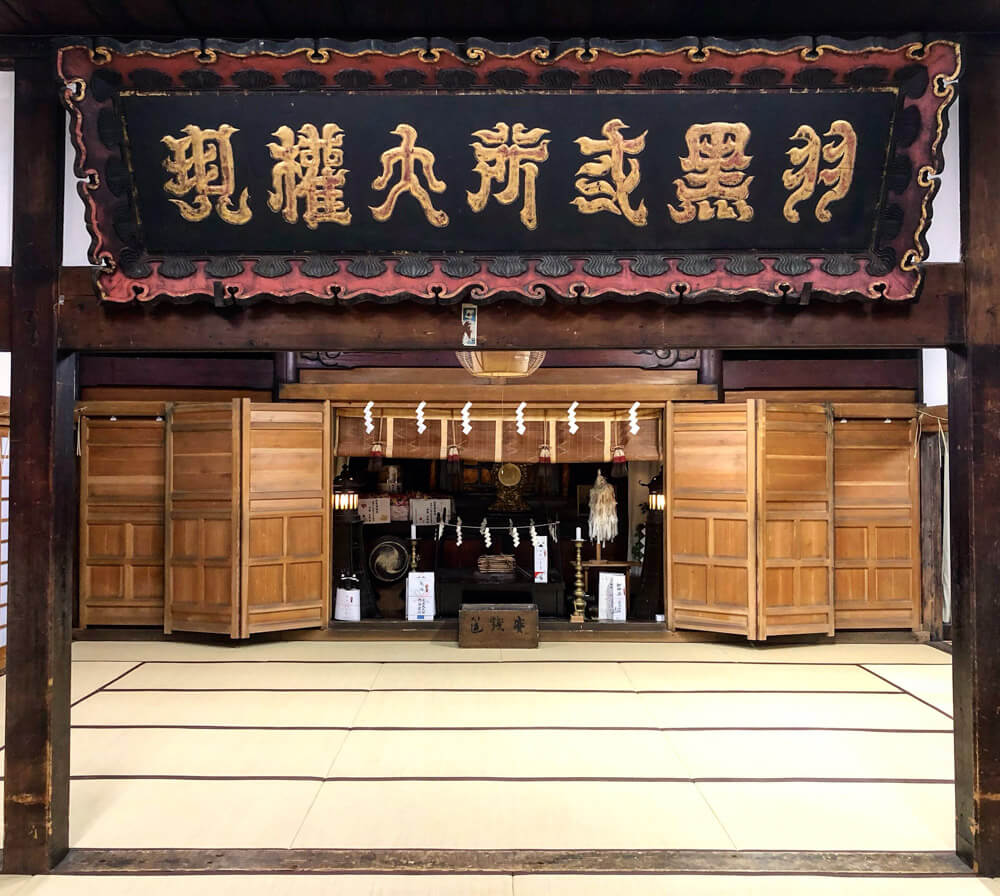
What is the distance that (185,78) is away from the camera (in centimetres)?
285

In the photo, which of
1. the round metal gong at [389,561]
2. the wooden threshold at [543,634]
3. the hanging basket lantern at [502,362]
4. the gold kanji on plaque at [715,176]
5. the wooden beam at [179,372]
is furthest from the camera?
the round metal gong at [389,561]

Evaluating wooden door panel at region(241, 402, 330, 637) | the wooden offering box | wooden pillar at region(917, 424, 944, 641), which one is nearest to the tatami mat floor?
the wooden offering box

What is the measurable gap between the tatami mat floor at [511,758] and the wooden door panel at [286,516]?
57 cm

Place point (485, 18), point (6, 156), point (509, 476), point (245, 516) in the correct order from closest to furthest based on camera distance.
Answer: point (485, 18) → point (6, 156) → point (245, 516) → point (509, 476)

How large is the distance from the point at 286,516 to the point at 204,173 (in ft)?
14.5

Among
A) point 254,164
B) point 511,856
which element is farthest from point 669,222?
point 511,856

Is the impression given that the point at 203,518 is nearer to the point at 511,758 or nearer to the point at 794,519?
the point at 511,758

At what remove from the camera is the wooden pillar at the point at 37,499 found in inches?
117

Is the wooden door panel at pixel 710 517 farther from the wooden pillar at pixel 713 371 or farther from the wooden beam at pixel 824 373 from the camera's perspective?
the wooden beam at pixel 824 373

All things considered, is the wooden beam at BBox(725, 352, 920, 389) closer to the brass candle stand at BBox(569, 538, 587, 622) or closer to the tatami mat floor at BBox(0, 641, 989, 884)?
the brass candle stand at BBox(569, 538, 587, 622)

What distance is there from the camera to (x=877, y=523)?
23.4 ft

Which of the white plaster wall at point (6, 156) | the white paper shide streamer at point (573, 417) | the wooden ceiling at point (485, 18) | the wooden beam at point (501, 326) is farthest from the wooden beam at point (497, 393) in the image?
the wooden ceiling at point (485, 18)

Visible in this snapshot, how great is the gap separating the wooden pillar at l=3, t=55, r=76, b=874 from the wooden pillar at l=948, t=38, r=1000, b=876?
12.1 feet

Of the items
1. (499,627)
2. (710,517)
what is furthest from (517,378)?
(499,627)
